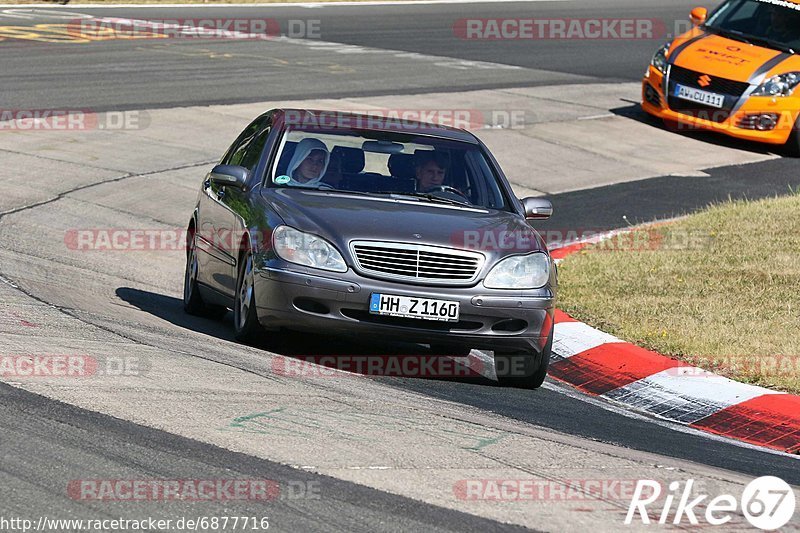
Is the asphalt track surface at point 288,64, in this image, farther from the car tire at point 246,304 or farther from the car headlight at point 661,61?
the car tire at point 246,304

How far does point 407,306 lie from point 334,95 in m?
13.3

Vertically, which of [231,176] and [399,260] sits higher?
[231,176]

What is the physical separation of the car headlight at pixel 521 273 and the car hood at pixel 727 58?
11629 mm

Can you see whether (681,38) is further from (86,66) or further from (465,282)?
(465,282)

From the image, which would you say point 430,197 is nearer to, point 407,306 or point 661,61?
point 407,306

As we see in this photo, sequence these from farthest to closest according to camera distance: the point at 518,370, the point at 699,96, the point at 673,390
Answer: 1. the point at 699,96
2. the point at 673,390
3. the point at 518,370

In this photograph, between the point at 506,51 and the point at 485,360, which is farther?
the point at 506,51

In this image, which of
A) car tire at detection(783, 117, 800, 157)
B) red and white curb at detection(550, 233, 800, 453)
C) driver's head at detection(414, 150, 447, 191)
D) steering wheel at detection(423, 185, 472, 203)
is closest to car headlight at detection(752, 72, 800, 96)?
car tire at detection(783, 117, 800, 157)

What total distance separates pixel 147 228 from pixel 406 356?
16.7 feet

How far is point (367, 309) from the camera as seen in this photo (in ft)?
25.7

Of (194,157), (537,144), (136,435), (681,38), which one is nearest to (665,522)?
(136,435)

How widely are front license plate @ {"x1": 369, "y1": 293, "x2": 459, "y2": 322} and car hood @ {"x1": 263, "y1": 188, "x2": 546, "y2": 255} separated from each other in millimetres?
328

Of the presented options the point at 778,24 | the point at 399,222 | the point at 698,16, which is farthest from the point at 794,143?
the point at 399,222

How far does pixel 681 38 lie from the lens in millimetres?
20453
